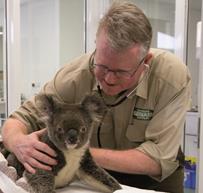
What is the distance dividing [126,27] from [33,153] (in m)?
0.49

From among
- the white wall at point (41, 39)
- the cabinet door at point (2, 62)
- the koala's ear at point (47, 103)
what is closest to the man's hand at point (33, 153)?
the koala's ear at point (47, 103)

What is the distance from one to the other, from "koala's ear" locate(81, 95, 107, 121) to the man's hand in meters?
0.16

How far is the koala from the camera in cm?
101

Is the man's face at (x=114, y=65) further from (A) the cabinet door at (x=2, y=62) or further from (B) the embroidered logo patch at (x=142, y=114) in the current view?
(A) the cabinet door at (x=2, y=62)

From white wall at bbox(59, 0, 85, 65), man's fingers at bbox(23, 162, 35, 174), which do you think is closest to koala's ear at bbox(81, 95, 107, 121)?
man's fingers at bbox(23, 162, 35, 174)

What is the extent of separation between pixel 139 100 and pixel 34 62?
3474 mm

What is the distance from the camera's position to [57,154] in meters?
1.07

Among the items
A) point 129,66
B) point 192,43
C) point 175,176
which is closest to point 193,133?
point 192,43

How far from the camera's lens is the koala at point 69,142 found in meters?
1.01

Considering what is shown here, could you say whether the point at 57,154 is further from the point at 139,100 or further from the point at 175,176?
the point at 175,176

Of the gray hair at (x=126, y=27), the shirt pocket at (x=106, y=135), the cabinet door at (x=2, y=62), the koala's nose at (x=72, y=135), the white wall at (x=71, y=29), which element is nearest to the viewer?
the koala's nose at (x=72, y=135)

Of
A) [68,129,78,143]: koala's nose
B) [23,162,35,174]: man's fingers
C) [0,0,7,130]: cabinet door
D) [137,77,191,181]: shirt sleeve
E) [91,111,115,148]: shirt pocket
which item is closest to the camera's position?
[68,129,78,143]: koala's nose

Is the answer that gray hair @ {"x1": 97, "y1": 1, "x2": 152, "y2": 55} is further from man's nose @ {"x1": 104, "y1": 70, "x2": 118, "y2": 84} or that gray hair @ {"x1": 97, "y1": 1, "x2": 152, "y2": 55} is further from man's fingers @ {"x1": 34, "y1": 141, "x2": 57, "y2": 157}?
man's fingers @ {"x1": 34, "y1": 141, "x2": 57, "y2": 157}

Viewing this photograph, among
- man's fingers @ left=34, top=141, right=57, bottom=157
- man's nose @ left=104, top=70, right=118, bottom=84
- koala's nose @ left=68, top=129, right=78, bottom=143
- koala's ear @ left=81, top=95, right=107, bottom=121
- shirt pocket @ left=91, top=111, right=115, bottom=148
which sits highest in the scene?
man's nose @ left=104, top=70, right=118, bottom=84
